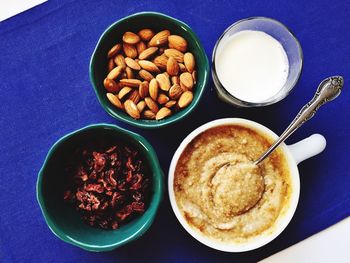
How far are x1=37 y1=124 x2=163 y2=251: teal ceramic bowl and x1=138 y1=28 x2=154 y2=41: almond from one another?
224 mm

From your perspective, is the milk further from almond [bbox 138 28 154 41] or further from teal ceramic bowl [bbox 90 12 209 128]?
almond [bbox 138 28 154 41]

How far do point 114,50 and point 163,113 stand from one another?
18 cm

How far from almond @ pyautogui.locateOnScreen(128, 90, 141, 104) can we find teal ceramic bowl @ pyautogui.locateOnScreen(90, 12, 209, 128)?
0.04m

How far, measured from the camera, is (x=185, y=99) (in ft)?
3.75

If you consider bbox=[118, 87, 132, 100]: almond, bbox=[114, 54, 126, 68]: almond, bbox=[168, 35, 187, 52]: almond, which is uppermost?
bbox=[168, 35, 187, 52]: almond

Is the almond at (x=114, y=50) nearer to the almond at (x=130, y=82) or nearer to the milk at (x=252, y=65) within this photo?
the almond at (x=130, y=82)

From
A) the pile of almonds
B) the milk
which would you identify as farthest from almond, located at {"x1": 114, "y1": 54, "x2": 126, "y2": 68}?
the milk

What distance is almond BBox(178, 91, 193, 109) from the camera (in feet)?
3.74

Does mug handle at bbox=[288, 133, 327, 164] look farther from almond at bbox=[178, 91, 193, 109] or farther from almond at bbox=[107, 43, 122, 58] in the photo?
almond at bbox=[107, 43, 122, 58]

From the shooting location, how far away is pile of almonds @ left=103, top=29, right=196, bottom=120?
1151 mm

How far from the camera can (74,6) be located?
4.12 feet

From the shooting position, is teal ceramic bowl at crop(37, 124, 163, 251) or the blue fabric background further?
the blue fabric background

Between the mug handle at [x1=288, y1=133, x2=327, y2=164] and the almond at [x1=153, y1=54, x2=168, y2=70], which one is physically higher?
the almond at [x1=153, y1=54, x2=168, y2=70]

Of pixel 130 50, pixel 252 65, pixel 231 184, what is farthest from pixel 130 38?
pixel 231 184
